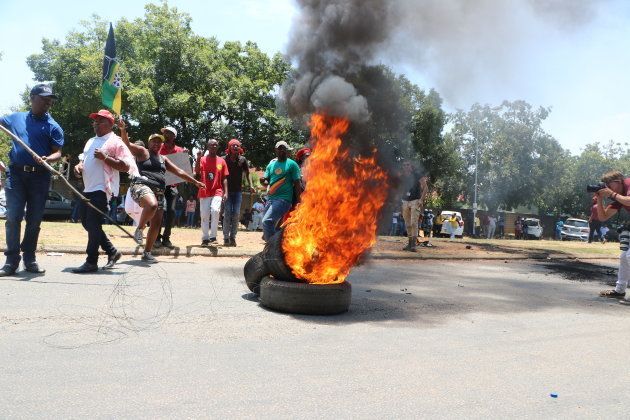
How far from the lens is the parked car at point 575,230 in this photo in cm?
3906

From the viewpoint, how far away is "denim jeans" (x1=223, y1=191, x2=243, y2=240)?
33.1 feet

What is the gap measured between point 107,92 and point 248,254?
569cm

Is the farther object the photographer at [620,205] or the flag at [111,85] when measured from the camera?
the flag at [111,85]

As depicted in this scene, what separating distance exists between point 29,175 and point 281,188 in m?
3.31

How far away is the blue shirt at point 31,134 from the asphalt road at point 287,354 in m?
1.38

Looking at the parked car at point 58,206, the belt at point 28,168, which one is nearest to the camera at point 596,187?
the belt at point 28,168

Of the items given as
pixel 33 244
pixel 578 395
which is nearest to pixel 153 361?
pixel 578 395

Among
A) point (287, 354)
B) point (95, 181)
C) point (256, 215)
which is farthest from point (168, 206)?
point (256, 215)

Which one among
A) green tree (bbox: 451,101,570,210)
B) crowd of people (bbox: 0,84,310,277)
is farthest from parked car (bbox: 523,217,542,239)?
crowd of people (bbox: 0,84,310,277)

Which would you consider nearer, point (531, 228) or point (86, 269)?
point (86, 269)

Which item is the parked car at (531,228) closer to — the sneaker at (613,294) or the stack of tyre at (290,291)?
the sneaker at (613,294)

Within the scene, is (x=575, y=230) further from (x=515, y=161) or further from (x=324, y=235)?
(x=324, y=235)

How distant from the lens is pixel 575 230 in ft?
130

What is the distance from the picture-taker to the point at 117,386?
2.83 metres
